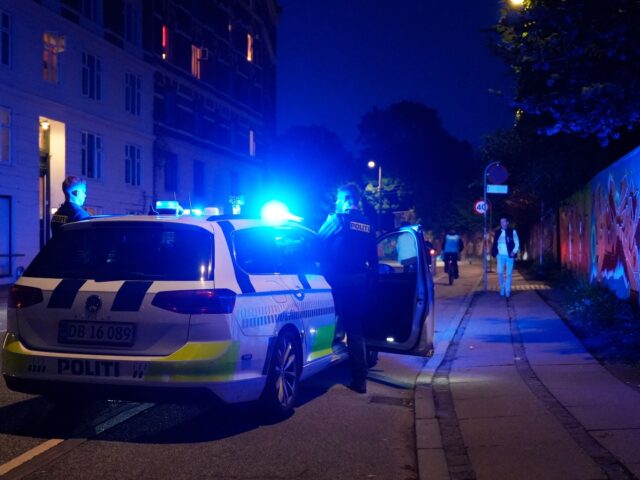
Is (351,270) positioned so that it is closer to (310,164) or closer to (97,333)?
(97,333)

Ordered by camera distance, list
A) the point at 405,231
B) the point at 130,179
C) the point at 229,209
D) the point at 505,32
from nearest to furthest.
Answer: the point at 405,231, the point at 229,209, the point at 505,32, the point at 130,179

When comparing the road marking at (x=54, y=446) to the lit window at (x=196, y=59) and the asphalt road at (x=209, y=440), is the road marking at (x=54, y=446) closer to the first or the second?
the asphalt road at (x=209, y=440)

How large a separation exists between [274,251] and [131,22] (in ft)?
88.6

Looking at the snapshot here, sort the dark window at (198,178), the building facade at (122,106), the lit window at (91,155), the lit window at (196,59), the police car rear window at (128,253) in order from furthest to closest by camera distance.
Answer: the dark window at (198,178) → the lit window at (196,59) → the lit window at (91,155) → the building facade at (122,106) → the police car rear window at (128,253)

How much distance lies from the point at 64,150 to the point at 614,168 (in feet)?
62.5

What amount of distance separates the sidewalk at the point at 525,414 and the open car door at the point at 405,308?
507mm

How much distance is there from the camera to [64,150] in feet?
85.9

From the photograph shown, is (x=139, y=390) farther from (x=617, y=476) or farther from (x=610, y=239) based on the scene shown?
(x=610, y=239)

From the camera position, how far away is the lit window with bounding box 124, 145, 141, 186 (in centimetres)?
3075

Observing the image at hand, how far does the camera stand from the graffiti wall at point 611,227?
37.8 feet

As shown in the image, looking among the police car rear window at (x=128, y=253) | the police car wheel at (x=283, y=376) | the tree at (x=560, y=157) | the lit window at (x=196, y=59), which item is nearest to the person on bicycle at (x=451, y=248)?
the tree at (x=560, y=157)

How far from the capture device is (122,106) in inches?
1187

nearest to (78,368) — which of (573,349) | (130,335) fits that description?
(130,335)

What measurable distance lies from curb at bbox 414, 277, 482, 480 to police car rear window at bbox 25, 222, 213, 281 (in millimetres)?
1914
